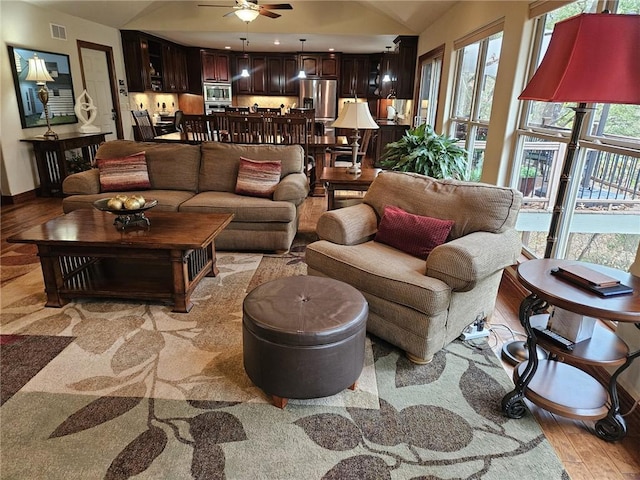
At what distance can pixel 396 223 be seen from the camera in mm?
2701

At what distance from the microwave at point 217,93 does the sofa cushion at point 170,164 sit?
7.07m

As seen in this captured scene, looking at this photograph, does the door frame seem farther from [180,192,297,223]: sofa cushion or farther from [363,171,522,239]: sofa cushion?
[363,171,522,239]: sofa cushion

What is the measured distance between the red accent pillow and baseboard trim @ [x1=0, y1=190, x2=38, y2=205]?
16.8ft

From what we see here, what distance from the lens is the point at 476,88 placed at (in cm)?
450

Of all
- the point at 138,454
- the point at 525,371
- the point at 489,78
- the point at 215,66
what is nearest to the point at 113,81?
the point at 215,66

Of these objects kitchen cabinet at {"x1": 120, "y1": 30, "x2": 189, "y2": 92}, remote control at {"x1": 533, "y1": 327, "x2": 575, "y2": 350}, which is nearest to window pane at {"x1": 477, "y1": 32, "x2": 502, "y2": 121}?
remote control at {"x1": 533, "y1": 327, "x2": 575, "y2": 350}

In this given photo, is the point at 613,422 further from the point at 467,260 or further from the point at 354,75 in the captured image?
the point at 354,75

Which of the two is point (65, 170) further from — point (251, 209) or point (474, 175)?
point (474, 175)

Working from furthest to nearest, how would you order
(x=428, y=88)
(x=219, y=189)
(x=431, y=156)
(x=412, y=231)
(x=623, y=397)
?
(x=428, y=88) < (x=219, y=189) < (x=431, y=156) < (x=412, y=231) < (x=623, y=397)

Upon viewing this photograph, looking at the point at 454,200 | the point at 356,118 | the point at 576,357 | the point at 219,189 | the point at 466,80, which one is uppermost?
the point at 466,80

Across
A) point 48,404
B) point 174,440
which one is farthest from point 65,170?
point 174,440

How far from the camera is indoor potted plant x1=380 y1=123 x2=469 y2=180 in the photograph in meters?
3.48

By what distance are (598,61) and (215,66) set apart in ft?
34.5

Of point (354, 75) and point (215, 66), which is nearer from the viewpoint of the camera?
point (215, 66)
